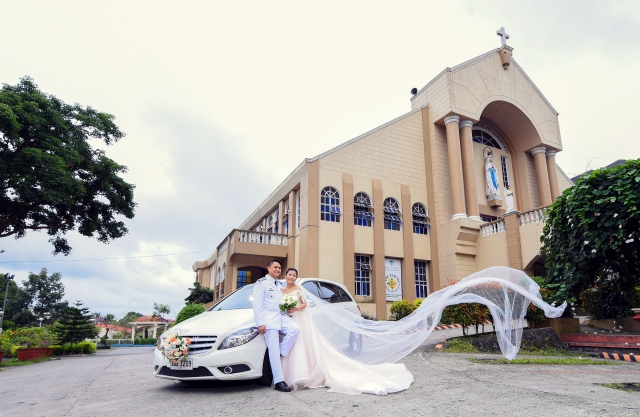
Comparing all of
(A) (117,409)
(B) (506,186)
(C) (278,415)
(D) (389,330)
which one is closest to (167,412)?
(A) (117,409)

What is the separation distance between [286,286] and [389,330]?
1.73 metres

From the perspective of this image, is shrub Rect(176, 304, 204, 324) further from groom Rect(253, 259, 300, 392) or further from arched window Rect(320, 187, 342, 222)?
groom Rect(253, 259, 300, 392)

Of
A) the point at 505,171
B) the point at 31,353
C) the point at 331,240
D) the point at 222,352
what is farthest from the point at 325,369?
the point at 505,171

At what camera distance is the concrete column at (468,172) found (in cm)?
1950

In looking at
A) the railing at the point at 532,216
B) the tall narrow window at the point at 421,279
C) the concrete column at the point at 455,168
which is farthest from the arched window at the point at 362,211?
the railing at the point at 532,216

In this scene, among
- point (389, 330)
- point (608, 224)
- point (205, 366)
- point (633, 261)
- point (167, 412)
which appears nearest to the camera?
point (167, 412)

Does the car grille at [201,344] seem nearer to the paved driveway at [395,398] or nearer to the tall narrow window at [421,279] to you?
the paved driveway at [395,398]

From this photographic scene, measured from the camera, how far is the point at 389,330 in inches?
247

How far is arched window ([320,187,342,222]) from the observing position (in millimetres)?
17688

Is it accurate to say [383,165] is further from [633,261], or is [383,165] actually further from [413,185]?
[633,261]

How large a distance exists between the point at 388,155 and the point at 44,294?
58.4m

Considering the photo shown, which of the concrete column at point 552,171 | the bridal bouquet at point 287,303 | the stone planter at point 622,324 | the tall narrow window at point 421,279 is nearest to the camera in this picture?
the bridal bouquet at point 287,303

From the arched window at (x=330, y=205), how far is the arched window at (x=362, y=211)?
886 millimetres

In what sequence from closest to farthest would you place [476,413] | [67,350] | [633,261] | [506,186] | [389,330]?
1. [476,413]
2. [389,330]
3. [633,261]
4. [67,350]
5. [506,186]
